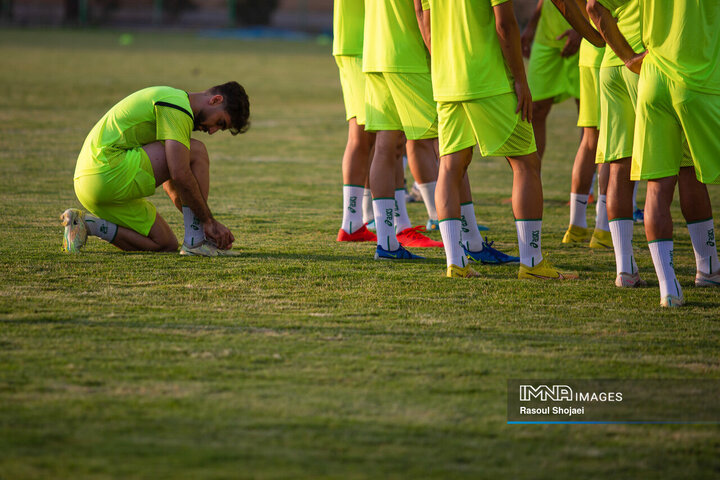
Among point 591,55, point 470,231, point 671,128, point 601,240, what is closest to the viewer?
point 671,128

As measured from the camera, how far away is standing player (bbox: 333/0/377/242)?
22.0ft

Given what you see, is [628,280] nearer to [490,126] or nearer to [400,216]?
[490,126]

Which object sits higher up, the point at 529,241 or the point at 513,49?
the point at 513,49

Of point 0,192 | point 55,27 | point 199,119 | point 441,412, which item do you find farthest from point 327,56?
point 441,412

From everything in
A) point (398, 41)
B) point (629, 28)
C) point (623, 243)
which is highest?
point (629, 28)

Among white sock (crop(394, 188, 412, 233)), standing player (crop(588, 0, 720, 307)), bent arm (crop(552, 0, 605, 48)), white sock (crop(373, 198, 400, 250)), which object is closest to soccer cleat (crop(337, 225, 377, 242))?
white sock (crop(394, 188, 412, 233))

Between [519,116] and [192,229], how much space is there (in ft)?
7.19

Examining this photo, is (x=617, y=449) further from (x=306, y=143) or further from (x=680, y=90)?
(x=306, y=143)

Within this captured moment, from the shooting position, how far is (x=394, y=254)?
6082 mm

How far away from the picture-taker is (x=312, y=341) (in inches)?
162

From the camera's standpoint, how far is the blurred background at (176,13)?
5341 centimetres

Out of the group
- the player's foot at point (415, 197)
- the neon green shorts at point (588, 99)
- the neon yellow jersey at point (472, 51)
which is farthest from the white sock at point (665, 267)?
the player's foot at point (415, 197)

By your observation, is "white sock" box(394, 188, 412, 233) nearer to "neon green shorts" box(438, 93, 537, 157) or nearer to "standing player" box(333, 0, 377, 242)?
"standing player" box(333, 0, 377, 242)

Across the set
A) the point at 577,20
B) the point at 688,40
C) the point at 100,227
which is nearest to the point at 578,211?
the point at 577,20
